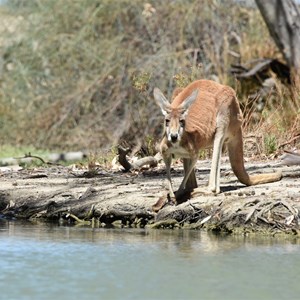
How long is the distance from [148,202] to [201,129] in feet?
2.67

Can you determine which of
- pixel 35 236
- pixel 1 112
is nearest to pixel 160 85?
pixel 1 112

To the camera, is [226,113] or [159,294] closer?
[159,294]

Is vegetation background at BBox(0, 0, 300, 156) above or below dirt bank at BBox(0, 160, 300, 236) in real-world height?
above

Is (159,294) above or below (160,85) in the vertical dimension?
below

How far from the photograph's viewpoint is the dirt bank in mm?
8305

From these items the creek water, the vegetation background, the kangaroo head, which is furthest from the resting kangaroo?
the vegetation background

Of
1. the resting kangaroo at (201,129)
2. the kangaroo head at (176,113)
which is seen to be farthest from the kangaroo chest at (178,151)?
the kangaroo head at (176,113)

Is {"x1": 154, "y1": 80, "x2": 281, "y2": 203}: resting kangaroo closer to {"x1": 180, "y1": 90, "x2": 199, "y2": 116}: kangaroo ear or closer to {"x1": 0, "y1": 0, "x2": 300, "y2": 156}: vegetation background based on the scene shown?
{"x1": 180, "y1": 90, "x2": 199, "y2": 116}: kangaroo ear

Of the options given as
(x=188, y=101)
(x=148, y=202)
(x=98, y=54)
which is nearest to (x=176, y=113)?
(x=188, y=101)

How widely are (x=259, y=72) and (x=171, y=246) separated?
8.79 m

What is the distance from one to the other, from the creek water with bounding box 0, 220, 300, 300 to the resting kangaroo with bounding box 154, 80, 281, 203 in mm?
762

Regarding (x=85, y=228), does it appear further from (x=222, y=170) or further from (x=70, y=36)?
(x=70, y=36)

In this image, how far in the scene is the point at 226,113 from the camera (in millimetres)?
9164

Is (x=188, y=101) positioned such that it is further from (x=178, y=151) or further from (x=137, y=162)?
(x=137, y=162)
